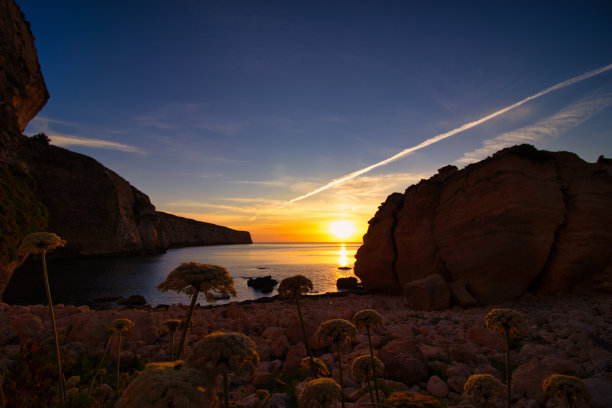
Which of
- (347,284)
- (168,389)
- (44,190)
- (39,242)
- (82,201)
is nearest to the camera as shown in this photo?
(168,389)

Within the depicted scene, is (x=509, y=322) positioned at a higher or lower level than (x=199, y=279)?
lower

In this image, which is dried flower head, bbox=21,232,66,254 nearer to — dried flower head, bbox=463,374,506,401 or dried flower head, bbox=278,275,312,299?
dried flower head, bbox=278,275,312,299

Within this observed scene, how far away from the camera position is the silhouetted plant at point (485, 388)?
3264 millimetres

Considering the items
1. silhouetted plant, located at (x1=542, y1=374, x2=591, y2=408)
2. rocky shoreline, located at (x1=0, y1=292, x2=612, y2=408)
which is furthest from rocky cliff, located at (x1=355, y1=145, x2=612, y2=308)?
silhouetted plant, located at (x1=542, y1=374, x2=591, y2=408)

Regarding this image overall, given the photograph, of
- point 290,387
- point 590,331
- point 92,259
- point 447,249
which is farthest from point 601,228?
point 92,259

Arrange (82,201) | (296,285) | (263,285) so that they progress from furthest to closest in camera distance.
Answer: (82,201), (263,285), (296,285)

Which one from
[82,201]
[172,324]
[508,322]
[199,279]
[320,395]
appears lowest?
[172,324]

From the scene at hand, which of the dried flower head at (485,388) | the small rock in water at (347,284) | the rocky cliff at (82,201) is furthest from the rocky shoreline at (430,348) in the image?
the rocky cliff at (82,201)

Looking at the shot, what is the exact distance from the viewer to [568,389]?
2926mm

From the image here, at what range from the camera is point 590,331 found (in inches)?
306

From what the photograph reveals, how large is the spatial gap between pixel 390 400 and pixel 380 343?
576 cm

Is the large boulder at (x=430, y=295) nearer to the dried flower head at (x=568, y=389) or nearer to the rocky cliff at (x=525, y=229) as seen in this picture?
the rocky cliff at (x=525, y=229)

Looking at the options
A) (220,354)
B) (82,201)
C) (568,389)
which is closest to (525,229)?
(568,389)

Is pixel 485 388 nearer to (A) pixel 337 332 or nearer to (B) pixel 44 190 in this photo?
(A) pixel 337 332
